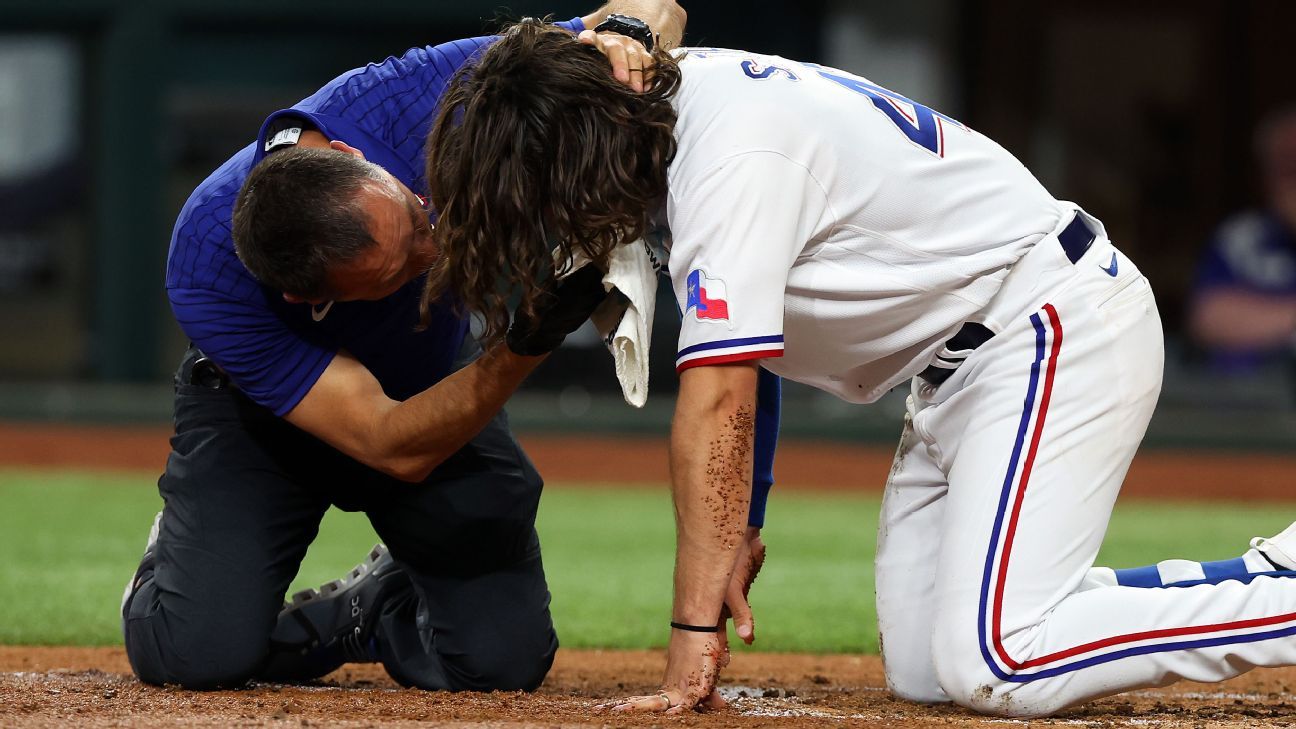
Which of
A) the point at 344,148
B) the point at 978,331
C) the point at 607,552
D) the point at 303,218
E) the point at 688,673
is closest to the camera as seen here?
the point at 688,673

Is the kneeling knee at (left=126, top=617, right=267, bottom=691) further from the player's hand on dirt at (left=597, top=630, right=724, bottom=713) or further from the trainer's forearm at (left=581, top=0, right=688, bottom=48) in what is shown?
the trainer's forearm at (left=581, top=0, right=688, bottom=48)

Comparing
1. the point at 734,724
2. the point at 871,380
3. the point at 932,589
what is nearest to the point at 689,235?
the point at 871,380

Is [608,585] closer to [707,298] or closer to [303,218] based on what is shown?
[303,218]

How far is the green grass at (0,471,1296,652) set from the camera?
15.6 feet

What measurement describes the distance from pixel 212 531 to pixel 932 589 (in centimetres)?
172

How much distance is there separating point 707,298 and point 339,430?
3.57 ft

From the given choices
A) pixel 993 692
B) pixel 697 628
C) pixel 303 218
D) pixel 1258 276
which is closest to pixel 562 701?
pixel 697 628

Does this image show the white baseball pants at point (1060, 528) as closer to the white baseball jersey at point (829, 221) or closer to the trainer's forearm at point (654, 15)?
the white baseball jersey at point (829, 221)

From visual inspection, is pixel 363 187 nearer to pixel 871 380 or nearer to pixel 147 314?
pixel 871 380

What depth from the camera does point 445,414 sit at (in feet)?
10.3

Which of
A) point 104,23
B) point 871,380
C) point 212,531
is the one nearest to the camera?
point 871,380

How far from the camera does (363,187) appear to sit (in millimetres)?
3012

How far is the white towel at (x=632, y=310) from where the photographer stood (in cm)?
273

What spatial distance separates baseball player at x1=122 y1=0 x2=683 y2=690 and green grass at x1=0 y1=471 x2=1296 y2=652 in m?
0.96
